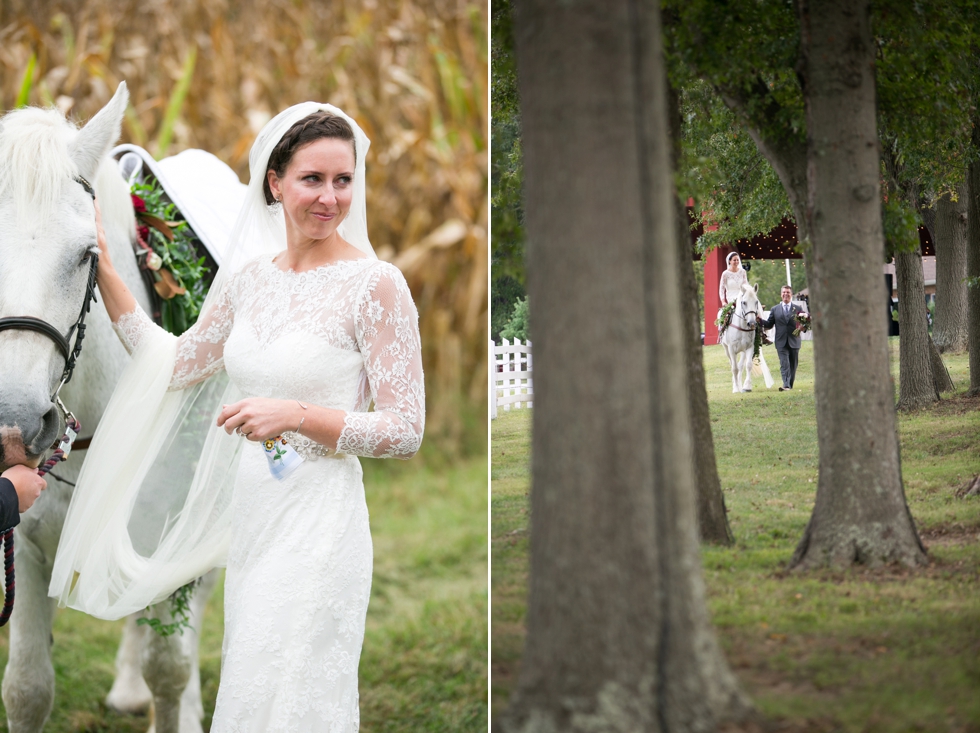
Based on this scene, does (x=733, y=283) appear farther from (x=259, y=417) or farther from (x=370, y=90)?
(x=370, y=90)

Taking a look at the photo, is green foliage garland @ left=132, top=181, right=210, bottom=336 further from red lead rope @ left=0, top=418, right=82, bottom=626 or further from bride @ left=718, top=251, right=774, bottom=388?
bride @ left=718, top=251, right=774, bottom=388

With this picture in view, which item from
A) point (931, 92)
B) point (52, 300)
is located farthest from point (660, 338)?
point (52, 300)

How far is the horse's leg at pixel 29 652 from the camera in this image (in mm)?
2549

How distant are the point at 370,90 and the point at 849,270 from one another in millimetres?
4434

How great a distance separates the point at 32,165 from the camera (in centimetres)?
197

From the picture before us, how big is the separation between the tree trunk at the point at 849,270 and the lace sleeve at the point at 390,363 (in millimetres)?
826

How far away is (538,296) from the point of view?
1.63 m

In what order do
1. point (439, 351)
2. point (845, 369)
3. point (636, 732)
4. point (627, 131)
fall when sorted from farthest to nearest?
point (439, 351) → point (845, 369) → point (636, 732) → point (627, 131)

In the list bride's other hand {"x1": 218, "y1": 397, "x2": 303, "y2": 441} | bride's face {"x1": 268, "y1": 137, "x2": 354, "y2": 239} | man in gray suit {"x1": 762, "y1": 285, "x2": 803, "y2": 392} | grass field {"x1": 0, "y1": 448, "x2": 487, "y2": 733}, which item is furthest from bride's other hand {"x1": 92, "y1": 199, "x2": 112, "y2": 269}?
grass field {"x1": 0, "y1": 448, "x2": 487, "y2": 733}

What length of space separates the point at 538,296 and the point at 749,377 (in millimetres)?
648

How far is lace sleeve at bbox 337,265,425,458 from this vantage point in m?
1.85

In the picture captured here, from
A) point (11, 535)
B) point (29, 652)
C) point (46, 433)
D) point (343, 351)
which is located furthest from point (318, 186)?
point (29, 652)

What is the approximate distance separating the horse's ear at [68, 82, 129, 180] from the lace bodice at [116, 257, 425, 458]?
1.95 feet

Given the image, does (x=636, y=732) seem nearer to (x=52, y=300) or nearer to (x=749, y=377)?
(x=749, y=377)
